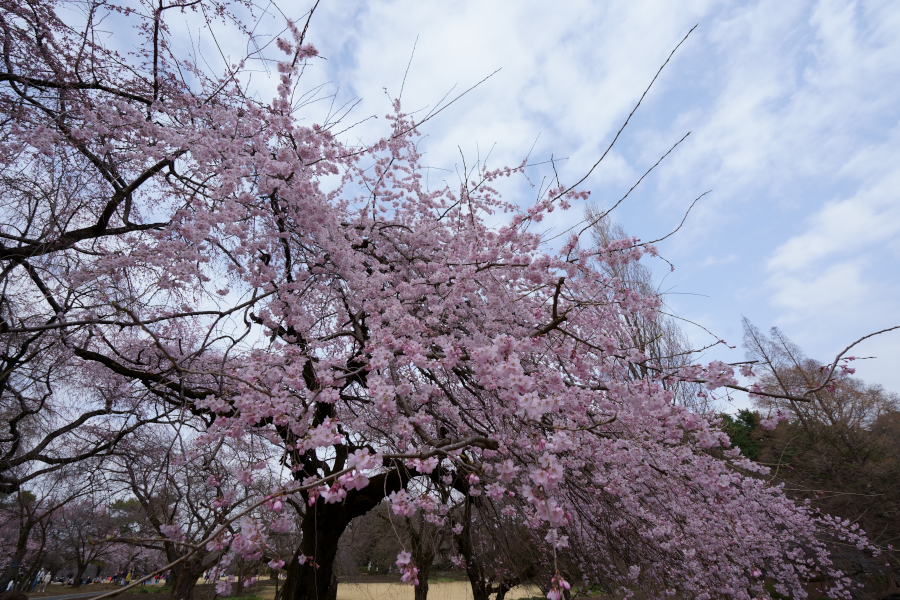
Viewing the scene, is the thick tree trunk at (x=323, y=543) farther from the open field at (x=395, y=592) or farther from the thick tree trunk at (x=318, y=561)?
the open field at (x=395, y=592)

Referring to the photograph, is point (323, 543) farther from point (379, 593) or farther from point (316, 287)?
point (379, 593)

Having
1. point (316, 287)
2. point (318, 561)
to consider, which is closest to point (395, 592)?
point (318, 561)

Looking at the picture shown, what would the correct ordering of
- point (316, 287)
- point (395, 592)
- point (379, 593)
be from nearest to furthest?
point (316, 287), point (395, 592), point (379, 593)

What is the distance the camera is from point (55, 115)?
4340 millimetres

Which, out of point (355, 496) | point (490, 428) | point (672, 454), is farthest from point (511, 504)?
point (355, 496)

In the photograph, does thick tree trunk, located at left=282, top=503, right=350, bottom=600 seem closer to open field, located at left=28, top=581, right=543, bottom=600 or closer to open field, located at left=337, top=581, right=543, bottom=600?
open field, located at left=28, top=581, right=543, bottom=600

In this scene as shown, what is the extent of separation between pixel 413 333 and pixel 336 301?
183cm

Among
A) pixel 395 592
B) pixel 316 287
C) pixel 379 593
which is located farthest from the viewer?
pixel 379 593

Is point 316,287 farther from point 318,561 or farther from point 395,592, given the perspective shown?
point 395,592

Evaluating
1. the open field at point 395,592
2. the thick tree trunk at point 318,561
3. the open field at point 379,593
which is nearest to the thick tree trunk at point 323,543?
the thick tree trunk at point 318,561

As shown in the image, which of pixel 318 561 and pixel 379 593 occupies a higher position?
pixel 318 561

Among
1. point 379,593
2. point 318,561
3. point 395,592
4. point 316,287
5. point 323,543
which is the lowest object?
point 379,593

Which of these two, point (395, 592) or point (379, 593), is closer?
point (395, 592)

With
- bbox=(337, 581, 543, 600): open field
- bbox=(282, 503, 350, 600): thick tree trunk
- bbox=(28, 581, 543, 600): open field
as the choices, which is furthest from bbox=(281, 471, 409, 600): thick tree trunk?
bbox=(337, 581, 543, 600): open field
